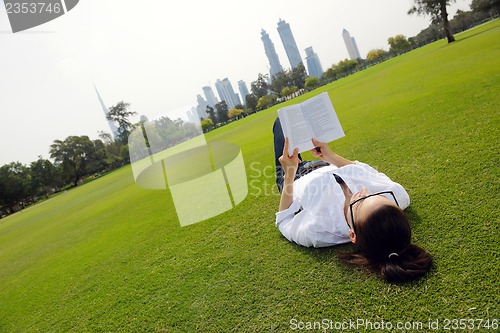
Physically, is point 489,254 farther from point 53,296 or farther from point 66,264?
point 66,264

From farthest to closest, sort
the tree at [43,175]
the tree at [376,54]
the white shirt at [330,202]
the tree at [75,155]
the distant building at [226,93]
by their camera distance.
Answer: the distant building at [226,93] → the tree at [376,54] → the tree at [75,155] → the tree at [43,175] → the white shirt at [330,202]

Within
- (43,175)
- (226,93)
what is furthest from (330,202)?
(226,93)

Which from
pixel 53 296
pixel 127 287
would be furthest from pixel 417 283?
pixel 53 296

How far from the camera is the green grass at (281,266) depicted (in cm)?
Answer: 204

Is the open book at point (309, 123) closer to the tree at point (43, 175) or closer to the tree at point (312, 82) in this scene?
the tree at point (43, 175)

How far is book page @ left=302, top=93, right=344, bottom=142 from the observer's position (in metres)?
3.17

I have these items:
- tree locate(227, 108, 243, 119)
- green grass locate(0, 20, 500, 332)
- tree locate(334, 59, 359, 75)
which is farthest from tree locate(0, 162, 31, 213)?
tree locate(334, 59, 359, 75)

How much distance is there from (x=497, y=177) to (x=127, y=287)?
4318 mm

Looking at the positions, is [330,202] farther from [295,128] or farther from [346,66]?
[346,66]

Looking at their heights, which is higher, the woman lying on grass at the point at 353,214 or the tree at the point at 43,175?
the tree at the point at 43,175

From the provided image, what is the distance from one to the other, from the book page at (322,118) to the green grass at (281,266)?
114 centimetres

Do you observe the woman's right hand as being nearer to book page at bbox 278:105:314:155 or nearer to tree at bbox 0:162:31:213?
book page at bbox 278:105:314:155

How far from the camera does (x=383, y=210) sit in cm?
196

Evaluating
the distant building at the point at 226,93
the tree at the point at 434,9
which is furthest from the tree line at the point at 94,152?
the distant building at the point at 226,93
